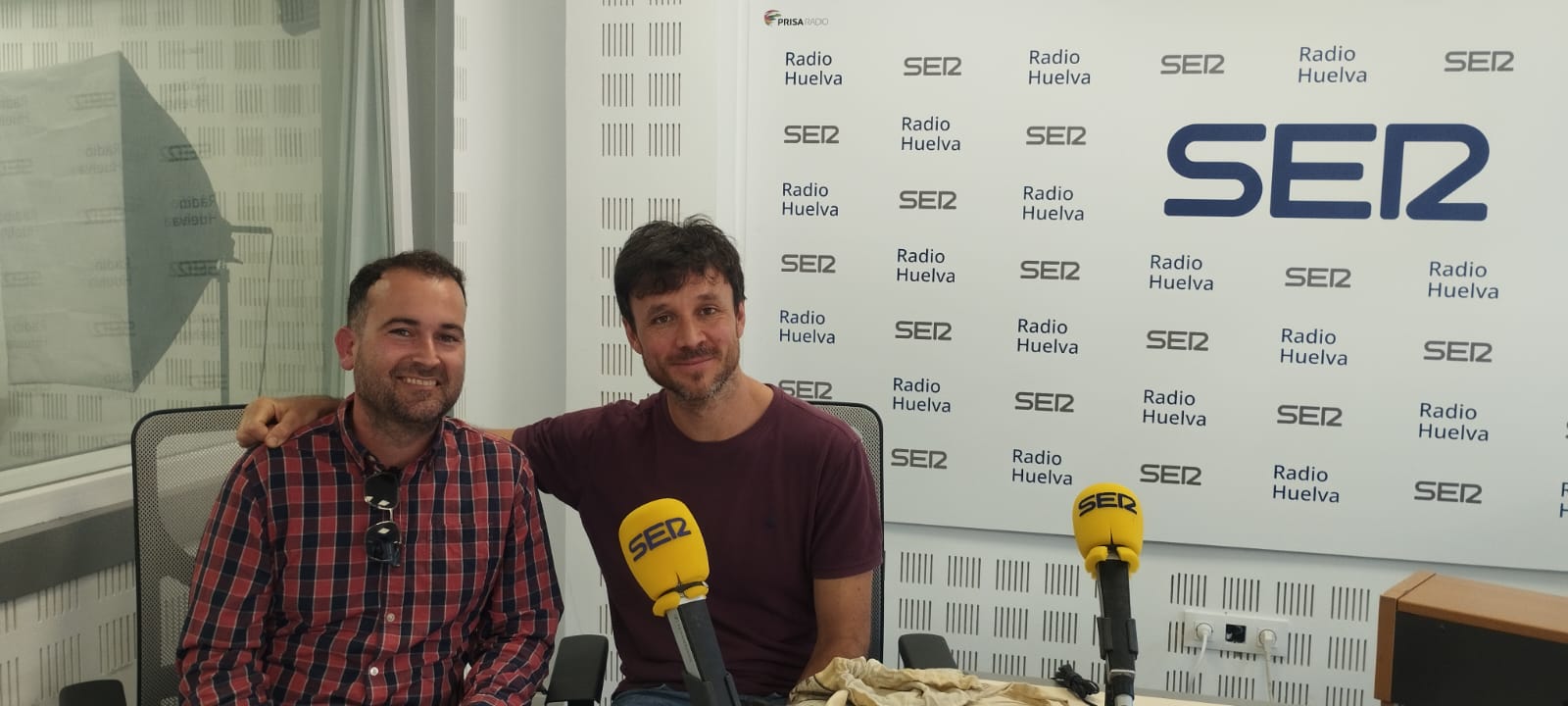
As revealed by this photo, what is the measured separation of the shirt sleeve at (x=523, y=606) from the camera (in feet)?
6.14

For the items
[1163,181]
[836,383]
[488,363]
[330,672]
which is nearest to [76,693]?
[330,672]

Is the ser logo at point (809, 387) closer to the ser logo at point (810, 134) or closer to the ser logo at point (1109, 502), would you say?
the ser logo at point (810, 134)

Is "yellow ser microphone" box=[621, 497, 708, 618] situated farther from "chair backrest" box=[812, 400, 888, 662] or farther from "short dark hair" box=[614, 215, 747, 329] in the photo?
"chair backrest" box=[812, 400, 888, 662]

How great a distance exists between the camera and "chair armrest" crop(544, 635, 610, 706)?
71.9 inches

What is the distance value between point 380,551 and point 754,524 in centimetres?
63

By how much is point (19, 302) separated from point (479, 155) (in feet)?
4.24

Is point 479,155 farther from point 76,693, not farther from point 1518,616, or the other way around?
point 1518,616

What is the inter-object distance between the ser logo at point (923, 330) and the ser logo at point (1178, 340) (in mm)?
534

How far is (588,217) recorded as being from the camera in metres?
3.10

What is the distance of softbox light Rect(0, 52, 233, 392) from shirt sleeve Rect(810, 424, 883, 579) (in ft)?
4.66

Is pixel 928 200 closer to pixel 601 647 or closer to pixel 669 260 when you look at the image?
pixel 669 260

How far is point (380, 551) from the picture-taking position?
1.79 meters

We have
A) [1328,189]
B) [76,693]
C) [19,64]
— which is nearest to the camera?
[76,693]

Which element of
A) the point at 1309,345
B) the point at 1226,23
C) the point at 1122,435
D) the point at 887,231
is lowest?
the point at 1122,435
